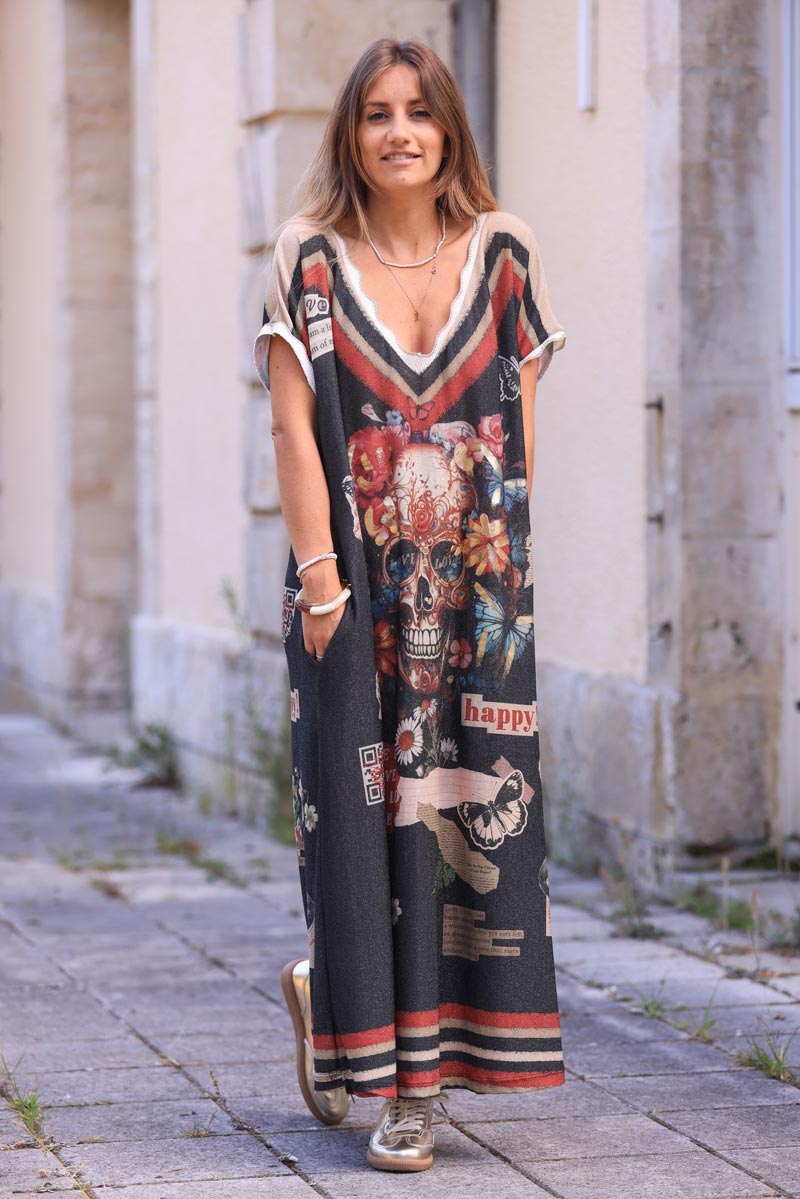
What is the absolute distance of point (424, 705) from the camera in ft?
10.7

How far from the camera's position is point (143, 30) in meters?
8.80

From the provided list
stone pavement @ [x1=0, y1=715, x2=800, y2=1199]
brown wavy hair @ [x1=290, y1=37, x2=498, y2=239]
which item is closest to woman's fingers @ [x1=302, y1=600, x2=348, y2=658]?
brown wavy hair @ [x1=290, y1=37, x2=498, y2=239]

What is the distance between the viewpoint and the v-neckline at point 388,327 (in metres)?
3.28

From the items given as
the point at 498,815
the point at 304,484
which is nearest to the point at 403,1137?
the point at 498,815

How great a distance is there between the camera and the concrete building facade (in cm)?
524

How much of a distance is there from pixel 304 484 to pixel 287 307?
1.01 ft

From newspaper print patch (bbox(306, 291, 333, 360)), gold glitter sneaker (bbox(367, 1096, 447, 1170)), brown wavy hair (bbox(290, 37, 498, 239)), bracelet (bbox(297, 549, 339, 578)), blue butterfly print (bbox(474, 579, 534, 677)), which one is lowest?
gold glitter sneaker (bbox(367, 1096, 447, 1170))

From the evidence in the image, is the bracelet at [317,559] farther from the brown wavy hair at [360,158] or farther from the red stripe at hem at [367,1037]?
the red stripe at hem at [367,1037]

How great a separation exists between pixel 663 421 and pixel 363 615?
229cm

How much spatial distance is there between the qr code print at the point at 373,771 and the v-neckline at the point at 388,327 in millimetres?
638

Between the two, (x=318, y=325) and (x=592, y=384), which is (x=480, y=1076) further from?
(x=592, y=384)

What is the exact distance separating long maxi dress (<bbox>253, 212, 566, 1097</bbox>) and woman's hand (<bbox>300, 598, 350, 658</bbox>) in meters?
0.01

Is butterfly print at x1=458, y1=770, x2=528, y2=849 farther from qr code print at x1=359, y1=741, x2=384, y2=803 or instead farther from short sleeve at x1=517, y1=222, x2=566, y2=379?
short sleeve at x1=517, y1=222, x2=566, y2=379

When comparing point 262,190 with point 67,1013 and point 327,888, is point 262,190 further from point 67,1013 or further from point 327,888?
point 327,888
